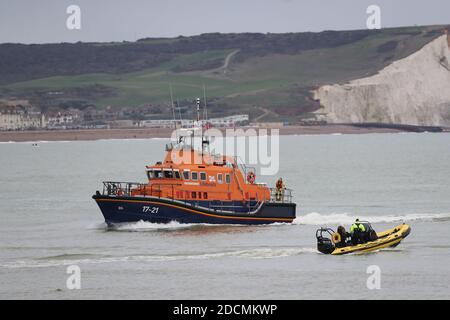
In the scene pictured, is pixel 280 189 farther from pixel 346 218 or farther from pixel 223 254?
pixel 223 254

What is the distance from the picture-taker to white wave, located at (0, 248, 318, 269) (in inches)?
1382

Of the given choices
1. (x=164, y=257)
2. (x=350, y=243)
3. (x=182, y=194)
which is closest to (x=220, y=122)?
(x=182, y=194)

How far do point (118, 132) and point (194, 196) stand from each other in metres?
149

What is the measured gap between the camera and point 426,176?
71.8 meters

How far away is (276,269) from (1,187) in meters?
38.0

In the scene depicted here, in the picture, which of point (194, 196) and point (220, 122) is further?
point (220, 122)

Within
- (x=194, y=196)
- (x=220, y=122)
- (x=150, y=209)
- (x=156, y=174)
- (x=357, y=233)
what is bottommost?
(x=357, y=233)

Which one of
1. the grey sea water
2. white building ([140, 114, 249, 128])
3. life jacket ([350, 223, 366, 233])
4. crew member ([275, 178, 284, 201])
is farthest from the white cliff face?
life jacket ([350, 223, 366, 233])

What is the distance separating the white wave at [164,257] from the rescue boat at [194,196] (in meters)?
5.63

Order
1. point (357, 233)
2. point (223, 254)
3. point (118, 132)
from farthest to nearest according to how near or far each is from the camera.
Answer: point (118, 132), point (223, 254), point (357, 233)

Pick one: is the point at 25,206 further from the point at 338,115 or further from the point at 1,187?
the point at 338,115

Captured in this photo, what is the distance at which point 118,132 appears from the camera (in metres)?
191

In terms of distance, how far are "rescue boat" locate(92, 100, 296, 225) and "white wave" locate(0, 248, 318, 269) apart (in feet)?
18.5
